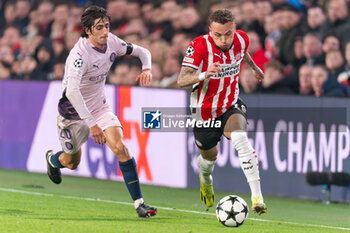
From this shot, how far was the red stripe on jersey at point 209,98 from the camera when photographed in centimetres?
934

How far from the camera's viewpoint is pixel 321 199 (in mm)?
11617

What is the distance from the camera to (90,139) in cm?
1395

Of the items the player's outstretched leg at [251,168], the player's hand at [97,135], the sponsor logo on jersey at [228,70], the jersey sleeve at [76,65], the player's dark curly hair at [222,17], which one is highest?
the player's dark curly hair at [222,17]

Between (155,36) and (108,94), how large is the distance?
187cm

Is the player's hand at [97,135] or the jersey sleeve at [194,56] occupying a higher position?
the jersey sleeve at [194,56]

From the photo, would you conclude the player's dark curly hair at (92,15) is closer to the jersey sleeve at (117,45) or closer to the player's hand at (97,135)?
the jersey sleeve at (117,45)

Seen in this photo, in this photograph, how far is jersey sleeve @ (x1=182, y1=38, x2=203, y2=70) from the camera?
9.02 meters

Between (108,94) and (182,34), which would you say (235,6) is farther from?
(108,94)

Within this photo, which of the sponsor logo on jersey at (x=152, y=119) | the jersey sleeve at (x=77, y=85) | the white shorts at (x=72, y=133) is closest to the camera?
the jersey sleeve at (x=77, y=85)

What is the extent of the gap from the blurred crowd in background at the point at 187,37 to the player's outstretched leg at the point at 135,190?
11.7 feet

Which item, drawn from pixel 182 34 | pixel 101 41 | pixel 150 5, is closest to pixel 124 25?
pixel 150 5

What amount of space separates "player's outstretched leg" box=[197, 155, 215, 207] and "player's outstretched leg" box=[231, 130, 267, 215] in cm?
136

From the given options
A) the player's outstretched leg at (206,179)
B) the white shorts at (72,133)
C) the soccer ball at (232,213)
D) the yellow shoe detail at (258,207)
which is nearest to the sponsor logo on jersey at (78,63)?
the white shorts at (72,133)

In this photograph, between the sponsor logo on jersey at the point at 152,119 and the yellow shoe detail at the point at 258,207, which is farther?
the sponsor logo on jersey at the point at 152,119
